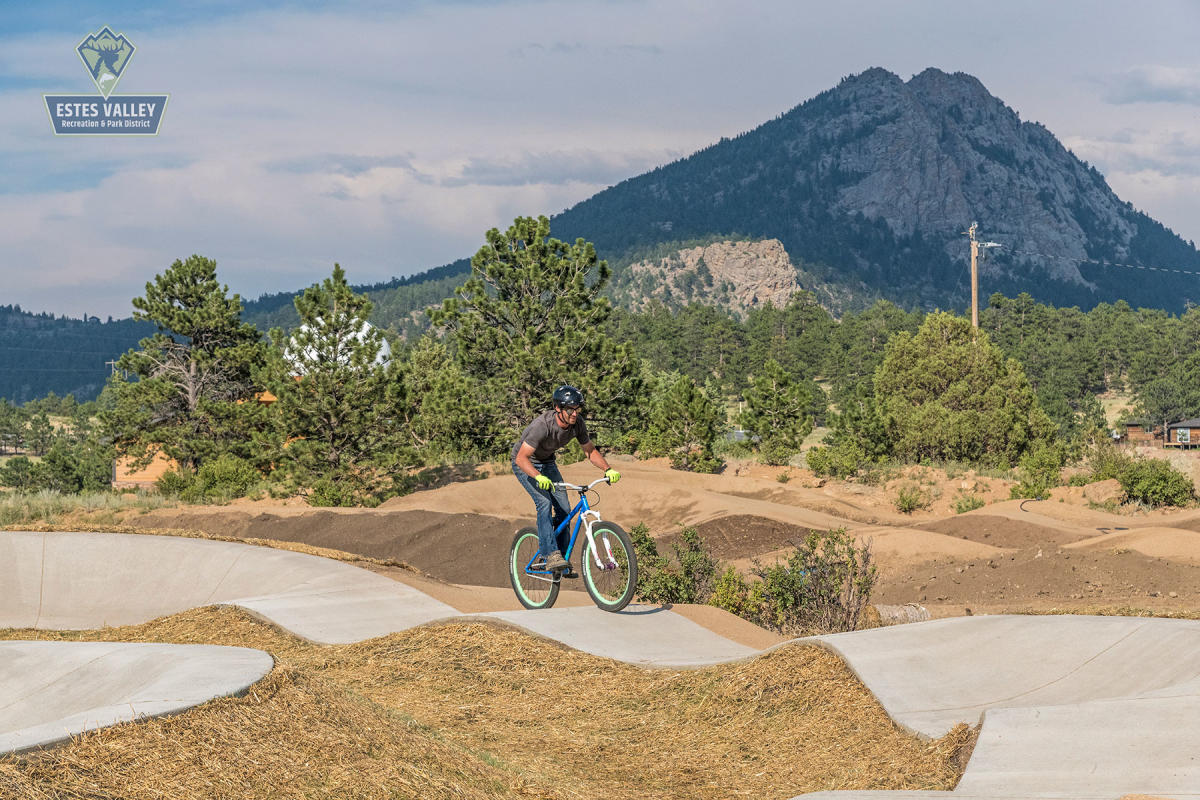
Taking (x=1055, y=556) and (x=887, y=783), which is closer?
(x=887, y=783)

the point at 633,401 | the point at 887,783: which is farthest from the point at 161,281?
the point at 887,783

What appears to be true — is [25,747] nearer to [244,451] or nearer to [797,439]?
[244,451]

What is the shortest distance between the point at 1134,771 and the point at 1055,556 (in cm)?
1174

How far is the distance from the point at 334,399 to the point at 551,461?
17.0m

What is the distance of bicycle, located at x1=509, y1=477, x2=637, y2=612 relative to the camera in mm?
9656

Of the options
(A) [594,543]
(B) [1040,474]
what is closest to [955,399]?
(B) [1040,474]

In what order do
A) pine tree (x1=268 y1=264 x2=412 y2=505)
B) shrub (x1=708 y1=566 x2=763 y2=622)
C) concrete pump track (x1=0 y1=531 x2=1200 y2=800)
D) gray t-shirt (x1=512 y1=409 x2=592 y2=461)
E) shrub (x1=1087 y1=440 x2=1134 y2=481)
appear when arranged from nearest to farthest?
concrete pump track (x1=0 y1=531 x2=1200 y2=800) → gray t-shirt (x1=512 y1=409 x2=592 y2=461) → shrub (x1=708 y1=566 x2=763 y2=622) → pine tree (x1=268 y1=264 x2=412 y2=505) → shrub (x1=1087 y1=440 x2=1134 y2=481)

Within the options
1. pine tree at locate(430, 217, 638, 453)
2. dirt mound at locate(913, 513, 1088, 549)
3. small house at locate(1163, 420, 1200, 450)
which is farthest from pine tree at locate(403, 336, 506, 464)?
small house at locate(1163, 420, 1200, 450)

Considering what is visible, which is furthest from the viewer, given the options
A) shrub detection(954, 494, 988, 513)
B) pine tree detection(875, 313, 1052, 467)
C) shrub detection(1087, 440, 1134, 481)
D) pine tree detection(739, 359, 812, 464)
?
pine tree detection(875, 313, 1052, 467)

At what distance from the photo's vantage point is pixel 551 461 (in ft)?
32.8

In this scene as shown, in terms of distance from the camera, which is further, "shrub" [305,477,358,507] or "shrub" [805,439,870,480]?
"shrub" [805,439,870,480]

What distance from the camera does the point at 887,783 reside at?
5.98 metres

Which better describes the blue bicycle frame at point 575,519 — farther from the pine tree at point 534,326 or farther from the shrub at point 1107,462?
the shrub at point 1107,462

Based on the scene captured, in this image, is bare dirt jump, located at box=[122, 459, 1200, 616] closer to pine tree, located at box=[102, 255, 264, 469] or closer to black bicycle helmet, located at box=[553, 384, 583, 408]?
black bicycle helmet, located at box=[553, 384, 583, 408]
